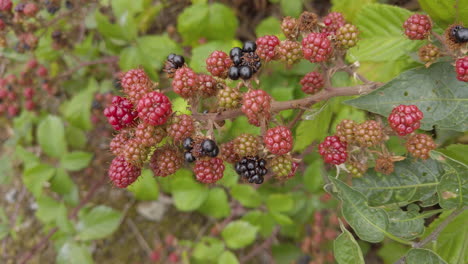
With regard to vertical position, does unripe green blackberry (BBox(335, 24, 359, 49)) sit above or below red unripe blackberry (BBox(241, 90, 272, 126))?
above

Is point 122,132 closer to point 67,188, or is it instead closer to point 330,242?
point 67,188

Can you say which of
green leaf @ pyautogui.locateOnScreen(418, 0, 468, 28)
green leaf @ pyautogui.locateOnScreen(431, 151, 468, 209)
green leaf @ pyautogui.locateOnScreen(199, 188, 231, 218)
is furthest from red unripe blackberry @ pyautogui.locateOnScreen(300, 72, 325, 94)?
green leaf @ pyautogui.locateOnScreen(199, 188, 231, 218)

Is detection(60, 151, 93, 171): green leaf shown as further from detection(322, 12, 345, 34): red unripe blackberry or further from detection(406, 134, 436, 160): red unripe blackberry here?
detection(406, 134, 436, 160): red unripe blackberry

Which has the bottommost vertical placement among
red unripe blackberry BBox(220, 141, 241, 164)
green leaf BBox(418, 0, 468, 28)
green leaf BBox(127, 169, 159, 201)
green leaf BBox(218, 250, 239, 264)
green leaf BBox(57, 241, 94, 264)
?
green leaf BBox(57, 241, 94, 264)

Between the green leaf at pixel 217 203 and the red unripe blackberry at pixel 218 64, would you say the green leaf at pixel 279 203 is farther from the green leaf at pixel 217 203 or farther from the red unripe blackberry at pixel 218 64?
the red unripe blackberry at pixel 218 64

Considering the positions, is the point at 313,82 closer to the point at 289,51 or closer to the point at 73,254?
the point at 289,51

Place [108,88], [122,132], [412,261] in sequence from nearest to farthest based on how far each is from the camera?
[412,261] < [122,132] < [108,88]

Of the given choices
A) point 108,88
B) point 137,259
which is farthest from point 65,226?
point 108,88
